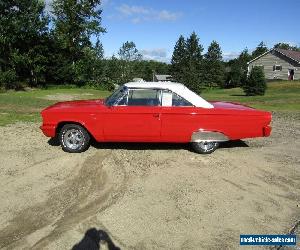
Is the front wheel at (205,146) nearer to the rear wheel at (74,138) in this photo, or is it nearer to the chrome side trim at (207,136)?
the chrome side trim at (207,136)

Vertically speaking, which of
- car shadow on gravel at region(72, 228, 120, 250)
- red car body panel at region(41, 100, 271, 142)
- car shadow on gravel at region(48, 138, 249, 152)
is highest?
red car body panel at region(41, 100, 271, 142)

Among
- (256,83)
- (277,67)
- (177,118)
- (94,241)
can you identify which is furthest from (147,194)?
(277,67)

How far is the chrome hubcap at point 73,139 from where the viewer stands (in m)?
8.63

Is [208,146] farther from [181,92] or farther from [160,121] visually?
[181,92]

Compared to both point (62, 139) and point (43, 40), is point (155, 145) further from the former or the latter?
point (43, 40)

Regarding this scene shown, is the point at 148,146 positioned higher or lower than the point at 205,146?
lower

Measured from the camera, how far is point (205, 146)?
8594 millimetres

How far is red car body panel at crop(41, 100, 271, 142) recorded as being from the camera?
8281 mm

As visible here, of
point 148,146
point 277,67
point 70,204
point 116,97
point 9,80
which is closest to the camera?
point 70,204

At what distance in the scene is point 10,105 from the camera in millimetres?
18547

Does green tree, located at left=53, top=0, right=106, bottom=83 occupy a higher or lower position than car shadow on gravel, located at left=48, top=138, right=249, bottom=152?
higher

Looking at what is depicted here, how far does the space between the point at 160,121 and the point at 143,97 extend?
71cm

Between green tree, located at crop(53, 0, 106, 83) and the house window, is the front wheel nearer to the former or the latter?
green tree, located at crop(53, 0, 106, 83)

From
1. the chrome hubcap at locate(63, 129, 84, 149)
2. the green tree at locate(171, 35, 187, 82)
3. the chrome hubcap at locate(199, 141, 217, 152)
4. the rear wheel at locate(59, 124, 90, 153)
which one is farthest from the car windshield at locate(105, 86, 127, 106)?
the green tree at locate(171, 35, 187, 82)
